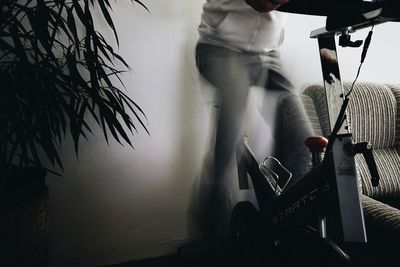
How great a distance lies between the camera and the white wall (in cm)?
141

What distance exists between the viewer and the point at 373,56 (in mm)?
1873

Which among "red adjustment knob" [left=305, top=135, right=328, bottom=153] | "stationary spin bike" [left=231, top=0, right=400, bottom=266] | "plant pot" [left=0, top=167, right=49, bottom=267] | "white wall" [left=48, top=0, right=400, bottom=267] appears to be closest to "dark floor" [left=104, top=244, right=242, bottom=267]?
"white wall" [left=48, top=0, right=400, bottom=267]

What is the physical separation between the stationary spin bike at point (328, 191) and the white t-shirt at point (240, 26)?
1.28 feet

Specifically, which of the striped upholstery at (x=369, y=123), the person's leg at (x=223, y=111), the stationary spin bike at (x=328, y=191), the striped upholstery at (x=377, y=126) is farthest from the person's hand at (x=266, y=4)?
the striped upholstery at (x=377, y=126)

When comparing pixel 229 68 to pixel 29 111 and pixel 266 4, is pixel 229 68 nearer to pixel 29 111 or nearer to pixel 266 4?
pixel 266 4

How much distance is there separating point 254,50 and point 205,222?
3.08ft

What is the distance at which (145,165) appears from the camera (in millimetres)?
1493

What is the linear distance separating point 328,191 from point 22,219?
974 millimetres

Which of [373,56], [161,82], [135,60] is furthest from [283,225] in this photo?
[373,56]

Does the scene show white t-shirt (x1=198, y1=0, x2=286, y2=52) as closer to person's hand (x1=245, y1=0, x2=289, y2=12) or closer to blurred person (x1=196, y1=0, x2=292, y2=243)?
blurred person (x1=196, y1=0, x2=292, y2=243)

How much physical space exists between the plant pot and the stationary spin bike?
805 millimetres

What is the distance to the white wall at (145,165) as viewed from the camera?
1.41 meters

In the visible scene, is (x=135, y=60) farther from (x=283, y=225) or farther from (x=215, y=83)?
(x=283, y=225)

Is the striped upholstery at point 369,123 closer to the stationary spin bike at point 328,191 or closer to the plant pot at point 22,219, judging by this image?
the stationary spin bike at point 328,191
